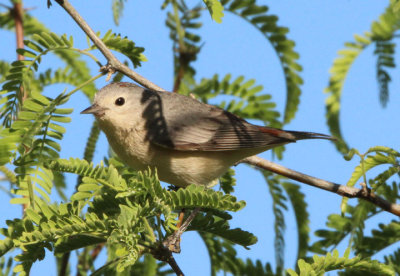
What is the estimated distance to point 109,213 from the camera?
301 cm

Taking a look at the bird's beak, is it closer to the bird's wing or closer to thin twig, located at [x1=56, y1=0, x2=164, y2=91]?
the bird's wing

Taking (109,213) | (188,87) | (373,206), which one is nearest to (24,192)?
(109,213)

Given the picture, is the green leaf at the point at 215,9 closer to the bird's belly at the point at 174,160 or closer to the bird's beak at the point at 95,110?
the bird's belly at the point at 174,160

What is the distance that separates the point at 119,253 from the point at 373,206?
193 cm

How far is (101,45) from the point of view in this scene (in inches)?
140

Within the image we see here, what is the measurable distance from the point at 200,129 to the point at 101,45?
138 cm

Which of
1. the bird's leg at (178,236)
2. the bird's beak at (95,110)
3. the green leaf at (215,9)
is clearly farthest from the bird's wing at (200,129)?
the green leaf at (215,9)

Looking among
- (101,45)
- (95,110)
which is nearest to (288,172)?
(101,45)

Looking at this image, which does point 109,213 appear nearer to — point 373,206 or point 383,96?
point 373,206

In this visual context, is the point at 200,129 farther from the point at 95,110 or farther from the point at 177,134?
the point at 95,110

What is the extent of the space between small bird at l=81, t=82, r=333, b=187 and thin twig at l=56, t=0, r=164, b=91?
0.46m

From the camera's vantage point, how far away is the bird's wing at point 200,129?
4348 millimetres

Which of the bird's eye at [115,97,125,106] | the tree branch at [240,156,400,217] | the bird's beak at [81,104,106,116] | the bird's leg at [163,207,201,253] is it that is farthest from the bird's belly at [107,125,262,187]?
the bird's leg at [163,207,201,253]

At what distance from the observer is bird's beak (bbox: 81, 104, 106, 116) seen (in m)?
4.39
